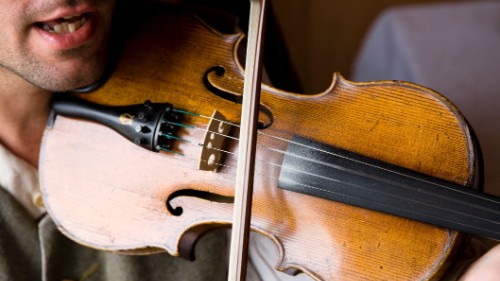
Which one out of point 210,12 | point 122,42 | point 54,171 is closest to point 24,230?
point 54,171

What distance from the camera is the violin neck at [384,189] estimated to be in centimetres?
64

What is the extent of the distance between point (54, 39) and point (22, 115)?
189 millimetres

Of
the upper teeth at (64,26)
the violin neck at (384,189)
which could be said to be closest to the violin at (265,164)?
the violin neck at (384,189)

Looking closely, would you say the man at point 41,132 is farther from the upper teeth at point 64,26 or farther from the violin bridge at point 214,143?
the violin bridge at point 214,143

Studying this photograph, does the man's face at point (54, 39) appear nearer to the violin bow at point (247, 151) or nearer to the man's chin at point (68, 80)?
the man's chin at point (68, 80)

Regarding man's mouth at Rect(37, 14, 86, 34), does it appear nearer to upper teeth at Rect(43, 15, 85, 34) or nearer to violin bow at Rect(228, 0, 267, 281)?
upper teeth at Rect(43, 15, 85, 34)

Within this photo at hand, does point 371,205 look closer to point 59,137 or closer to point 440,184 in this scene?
point 440,184

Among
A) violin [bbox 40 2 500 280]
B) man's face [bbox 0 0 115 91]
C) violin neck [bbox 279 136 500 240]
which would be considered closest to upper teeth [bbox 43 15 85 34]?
man's face [bbox 0 0 115 91]

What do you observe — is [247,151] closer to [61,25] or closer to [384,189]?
[384,189]

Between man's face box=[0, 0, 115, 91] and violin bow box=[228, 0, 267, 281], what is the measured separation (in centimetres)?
23

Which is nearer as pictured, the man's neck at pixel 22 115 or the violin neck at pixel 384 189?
the violin neck at pixel 384 189

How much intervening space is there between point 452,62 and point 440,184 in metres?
0.63

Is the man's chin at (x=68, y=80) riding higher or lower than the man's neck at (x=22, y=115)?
higher

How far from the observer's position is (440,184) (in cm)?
65
